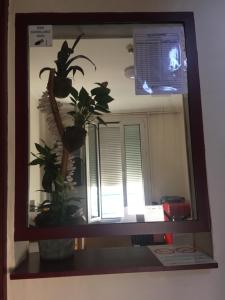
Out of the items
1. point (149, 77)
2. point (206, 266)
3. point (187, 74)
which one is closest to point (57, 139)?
point (149, 77)

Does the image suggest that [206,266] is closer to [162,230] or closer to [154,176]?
[162,230]

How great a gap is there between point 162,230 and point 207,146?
370 millimetres

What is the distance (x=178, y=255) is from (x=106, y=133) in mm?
592

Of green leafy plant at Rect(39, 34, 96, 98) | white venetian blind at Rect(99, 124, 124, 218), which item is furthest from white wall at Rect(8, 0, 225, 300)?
white venetian blind at Rect(99, 124, 124, 218)

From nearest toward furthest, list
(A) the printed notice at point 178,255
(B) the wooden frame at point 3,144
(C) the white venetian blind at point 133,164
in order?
(B) the wooden frame at point 3,144, (A) the printed notice at point 178,255, (C) the white venetian blind at point 133,164

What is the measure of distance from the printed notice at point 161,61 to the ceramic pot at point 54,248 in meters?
0.68

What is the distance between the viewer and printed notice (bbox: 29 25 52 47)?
1164mm

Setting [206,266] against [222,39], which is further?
[222,39]

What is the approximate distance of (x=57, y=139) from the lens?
1.16 meters

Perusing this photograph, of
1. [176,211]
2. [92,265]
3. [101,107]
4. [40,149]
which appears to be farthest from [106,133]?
[92,265]

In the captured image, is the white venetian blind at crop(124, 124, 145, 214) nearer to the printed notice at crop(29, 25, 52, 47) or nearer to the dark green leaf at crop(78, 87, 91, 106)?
the dark green leaf at crop(78, 87, 91, 106)

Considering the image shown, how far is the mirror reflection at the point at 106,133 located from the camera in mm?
1124

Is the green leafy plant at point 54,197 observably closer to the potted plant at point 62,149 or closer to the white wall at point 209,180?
the potted plant at point 62,149

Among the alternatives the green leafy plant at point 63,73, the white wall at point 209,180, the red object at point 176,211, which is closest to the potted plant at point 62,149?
the green leafy plant at point 63,73
